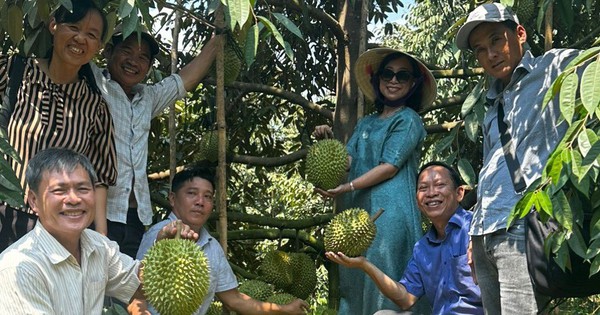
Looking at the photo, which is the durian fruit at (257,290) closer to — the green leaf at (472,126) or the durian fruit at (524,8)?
the green leaf at (472,126)

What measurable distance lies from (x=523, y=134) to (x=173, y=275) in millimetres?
1172

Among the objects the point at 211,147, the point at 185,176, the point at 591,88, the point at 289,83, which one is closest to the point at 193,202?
the point at 185,176

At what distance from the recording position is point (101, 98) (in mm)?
3182

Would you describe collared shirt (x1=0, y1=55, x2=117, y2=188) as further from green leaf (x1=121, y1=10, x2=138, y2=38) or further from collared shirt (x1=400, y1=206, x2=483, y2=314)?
collared shirt (x1=400, y1=206, x2=483, y2=314)

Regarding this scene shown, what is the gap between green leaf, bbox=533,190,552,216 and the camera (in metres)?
2.23

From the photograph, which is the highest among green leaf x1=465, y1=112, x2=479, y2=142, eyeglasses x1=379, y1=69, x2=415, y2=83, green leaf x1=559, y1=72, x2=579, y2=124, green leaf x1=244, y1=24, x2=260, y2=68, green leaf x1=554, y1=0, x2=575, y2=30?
green leaf x1=554, y1=0, x2=575, y2=30

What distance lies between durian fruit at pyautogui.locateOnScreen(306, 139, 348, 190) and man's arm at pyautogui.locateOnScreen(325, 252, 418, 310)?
1.14ft

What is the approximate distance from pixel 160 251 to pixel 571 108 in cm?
130

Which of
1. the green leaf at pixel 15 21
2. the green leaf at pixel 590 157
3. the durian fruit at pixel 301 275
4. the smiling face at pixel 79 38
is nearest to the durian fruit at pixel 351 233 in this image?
the durian fruit at pixel 301 275

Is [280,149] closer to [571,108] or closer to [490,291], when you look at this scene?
[490,291]

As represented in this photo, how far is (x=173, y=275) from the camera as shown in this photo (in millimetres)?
2676

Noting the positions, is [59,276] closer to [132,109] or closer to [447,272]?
[132,109]

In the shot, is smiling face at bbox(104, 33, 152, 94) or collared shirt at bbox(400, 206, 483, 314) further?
smiling face at bbox(104, 33, 152, 94)

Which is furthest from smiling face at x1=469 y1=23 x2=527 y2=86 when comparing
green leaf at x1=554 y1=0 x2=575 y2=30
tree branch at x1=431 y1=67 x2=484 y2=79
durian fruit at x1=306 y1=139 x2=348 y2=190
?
tree branch at x1=431 y1=67 x2=484 y2=79
